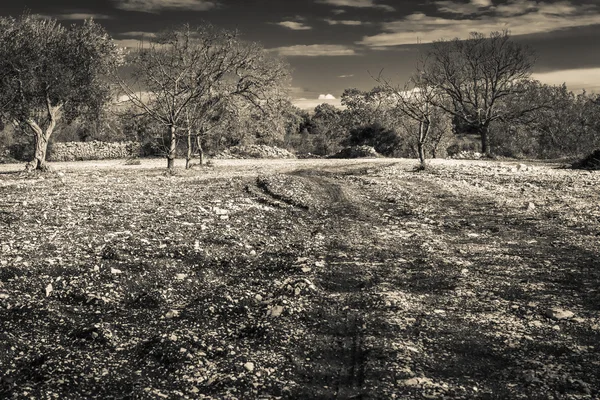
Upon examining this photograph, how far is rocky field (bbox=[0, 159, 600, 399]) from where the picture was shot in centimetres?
431

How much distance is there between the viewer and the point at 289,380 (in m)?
4.33

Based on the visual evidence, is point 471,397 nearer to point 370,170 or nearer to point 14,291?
point 14,291

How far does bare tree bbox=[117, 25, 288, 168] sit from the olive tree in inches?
79.7

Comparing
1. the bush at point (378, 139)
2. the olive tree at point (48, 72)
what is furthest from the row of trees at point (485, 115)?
the olive tree at point (48, 72)

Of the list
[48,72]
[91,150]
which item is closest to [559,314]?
[48,72]

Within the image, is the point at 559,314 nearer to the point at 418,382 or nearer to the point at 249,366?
the point at 418,382

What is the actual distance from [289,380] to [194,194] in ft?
33.1

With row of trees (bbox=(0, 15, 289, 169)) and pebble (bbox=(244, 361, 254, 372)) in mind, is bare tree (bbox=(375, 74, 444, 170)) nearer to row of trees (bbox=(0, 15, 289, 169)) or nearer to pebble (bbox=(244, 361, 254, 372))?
row of trees (bbox=(0, 15, 289, 169))

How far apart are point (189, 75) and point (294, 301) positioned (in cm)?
1835

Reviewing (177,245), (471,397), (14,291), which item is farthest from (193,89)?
(471,397)

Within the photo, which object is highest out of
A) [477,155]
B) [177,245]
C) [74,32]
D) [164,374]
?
[74,32]

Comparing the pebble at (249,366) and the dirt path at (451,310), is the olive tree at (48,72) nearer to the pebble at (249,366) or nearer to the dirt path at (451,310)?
the dirt path at (451,310)

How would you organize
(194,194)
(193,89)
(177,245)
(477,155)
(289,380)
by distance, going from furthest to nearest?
(477,155)
(193,89)
(194,194)
(177,245)
(289,380)

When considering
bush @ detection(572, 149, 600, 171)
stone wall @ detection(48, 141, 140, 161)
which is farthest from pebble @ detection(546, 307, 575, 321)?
stone wall @ detection(48, 141, 140, 161)
